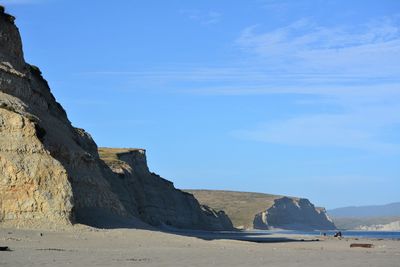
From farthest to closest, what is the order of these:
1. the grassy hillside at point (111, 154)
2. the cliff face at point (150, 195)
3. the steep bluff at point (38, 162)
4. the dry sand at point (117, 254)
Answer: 1. the grassy hillside at point (111, 154)
2. the cliff face at point (150, 195)
3. the steep bluff at point (38, 162)
4. the dry sand at point (117, 254)

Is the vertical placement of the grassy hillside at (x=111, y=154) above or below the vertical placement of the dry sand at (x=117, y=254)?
above

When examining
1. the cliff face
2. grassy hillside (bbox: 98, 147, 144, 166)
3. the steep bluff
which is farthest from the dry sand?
grassy hillside (bbox: 98, 147, 144, 166)

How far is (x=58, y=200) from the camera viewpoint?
1528 inches

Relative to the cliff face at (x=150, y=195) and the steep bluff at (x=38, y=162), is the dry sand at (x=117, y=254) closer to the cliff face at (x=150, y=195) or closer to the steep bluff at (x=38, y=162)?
the steep bluff at (x=38, y=162)

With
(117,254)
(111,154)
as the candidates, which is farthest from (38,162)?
(111,154)

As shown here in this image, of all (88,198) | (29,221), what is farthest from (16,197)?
(88,198)

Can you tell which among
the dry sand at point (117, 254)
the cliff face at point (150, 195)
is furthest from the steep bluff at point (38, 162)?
the cliff face at point (150, 195)

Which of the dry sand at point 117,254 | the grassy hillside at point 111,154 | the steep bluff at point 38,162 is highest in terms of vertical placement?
the grassy hillside at point 111,154

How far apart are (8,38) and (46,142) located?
32.8ft

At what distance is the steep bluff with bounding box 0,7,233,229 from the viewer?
124 feet

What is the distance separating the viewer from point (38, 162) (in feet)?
131

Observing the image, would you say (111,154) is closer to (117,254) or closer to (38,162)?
(38,162)

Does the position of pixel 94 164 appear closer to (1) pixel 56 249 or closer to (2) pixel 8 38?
(2) pixel 8 38

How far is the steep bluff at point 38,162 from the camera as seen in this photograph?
37.8 m
